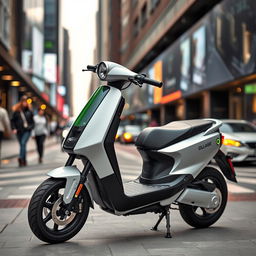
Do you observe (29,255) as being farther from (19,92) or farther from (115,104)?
(19,92)

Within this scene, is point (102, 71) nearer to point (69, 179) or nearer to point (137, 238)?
point (69, 179)

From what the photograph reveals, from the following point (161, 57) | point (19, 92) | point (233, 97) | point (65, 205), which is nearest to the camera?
point (65, 205)

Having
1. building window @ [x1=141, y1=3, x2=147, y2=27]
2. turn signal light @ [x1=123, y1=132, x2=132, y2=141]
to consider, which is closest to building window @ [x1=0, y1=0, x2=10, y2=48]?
turn signal light @ [x1=123, y1=132, x2=132, y2=141]

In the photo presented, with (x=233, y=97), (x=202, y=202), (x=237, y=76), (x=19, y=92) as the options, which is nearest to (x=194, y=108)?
(x=233, y=97)

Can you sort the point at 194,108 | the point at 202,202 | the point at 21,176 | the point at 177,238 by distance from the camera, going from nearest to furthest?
the point at 177,238, the point at 202,202, the point at 21,176, the point at 194,108

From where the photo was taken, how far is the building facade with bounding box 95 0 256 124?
19672 mm

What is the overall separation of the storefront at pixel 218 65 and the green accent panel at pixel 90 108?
1452 centimetres

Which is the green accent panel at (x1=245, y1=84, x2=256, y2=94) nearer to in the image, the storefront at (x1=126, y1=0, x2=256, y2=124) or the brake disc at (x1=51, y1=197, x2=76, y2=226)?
the storefront at (x1=126, y1=0, x2=256, y2=124)

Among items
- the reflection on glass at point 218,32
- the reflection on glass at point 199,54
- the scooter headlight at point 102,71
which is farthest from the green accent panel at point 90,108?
the reflection on glass at point 199,54

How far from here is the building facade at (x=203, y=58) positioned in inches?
774

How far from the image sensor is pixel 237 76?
19875 mm

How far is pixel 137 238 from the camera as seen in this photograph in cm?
446

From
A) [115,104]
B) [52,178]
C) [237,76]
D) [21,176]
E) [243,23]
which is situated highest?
[243,23]

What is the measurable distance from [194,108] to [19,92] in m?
21.7
